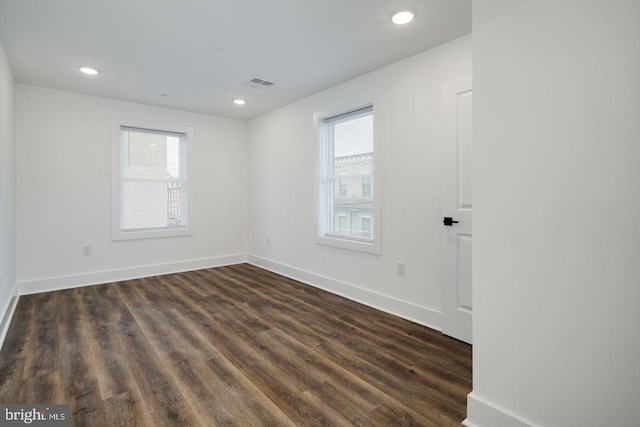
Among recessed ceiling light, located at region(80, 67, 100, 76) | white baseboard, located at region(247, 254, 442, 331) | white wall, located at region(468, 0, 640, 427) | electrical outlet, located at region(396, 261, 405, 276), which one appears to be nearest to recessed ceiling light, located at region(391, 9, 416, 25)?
white wall, located at region(468, 0, 640, 427)

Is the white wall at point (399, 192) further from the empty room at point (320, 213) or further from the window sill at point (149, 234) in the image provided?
the window sill at point (149, 234)

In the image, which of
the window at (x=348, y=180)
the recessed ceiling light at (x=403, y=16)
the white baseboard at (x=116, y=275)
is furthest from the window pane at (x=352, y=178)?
the white baseboard at (x=116, y=275)

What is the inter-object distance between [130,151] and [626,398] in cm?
Result: 546

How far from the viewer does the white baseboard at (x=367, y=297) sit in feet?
9.75

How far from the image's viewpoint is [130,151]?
4758 mm

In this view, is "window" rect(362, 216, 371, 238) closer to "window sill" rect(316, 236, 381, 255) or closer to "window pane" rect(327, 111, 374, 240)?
"window pane" rect(327, 111, 374, 240)

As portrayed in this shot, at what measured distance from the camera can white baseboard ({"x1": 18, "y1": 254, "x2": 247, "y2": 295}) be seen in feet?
13.1

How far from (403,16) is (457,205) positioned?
149 centimetres

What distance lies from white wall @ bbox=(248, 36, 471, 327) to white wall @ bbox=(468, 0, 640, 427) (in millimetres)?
1283

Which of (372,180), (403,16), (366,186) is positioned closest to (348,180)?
(366,186)

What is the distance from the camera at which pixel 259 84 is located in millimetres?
3859

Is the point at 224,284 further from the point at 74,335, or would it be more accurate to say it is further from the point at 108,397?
the point at 108,397

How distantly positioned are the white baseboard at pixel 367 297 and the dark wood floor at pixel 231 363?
0.10m

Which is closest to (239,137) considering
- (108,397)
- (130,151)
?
(130,151)
